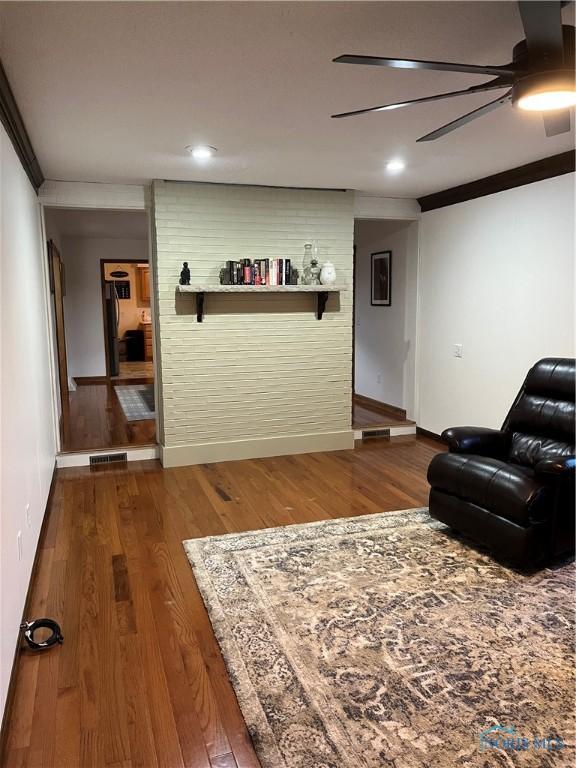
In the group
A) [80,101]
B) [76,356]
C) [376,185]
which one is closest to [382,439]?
[376,185]

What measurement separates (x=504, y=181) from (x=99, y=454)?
163 inches

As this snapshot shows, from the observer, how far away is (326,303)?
5.25 meters

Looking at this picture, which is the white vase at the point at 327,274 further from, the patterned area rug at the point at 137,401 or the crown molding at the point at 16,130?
the patterned area rug at the point at 137,401

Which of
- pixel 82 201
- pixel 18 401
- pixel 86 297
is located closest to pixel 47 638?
pixel 18 401

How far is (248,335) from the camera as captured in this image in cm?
507

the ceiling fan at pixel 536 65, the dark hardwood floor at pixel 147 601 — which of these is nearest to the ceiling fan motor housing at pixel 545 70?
the ceiling fan at pixel 536 65

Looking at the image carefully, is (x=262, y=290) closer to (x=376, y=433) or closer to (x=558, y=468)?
(x=376, y=433)

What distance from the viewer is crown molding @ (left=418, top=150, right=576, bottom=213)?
3.92m

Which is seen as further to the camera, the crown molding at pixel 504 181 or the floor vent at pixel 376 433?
the floor vent at pixel 376 433

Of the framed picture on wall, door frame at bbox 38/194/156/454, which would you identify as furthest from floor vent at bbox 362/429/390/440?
door frame at bbox 38/194/156/454

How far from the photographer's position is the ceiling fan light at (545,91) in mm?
1831

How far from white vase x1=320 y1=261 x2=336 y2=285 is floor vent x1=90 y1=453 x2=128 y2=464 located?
7.88 ft

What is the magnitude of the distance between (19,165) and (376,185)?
2.90 m

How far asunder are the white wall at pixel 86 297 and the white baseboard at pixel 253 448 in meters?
4.83
